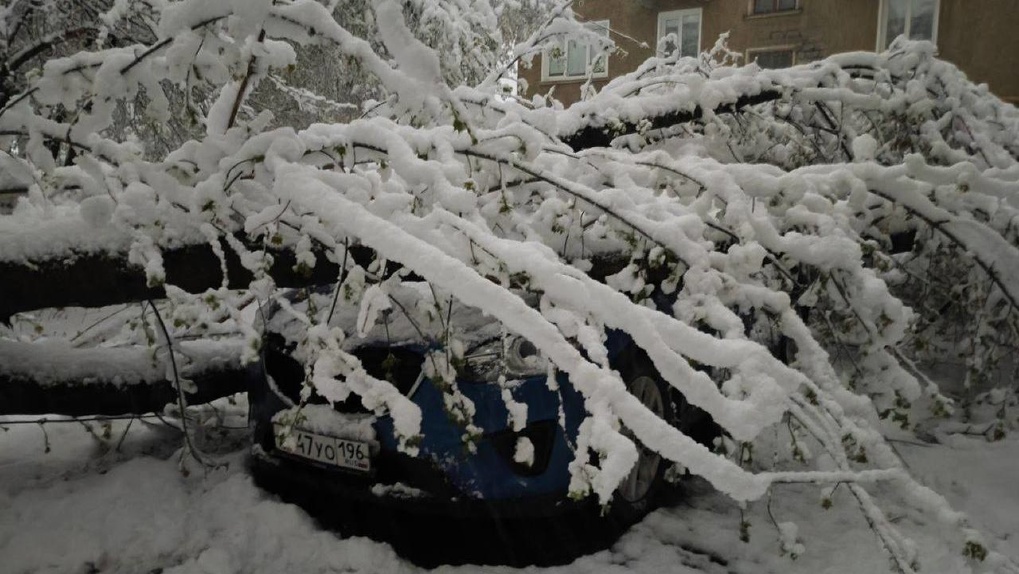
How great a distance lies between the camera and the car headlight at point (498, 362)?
249 centimetres

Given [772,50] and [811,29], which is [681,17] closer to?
[772,50]

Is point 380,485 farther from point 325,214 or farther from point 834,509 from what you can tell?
point 834,509

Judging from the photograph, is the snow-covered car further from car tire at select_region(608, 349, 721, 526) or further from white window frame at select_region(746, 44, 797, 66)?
white window frame at select_region(746, 44, 797, 66)

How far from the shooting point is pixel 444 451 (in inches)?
97.9

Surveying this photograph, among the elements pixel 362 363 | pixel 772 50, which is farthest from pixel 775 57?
pixel 362 363

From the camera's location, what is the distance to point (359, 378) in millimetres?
1804

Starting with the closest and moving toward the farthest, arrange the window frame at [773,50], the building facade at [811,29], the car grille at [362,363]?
the car grille at [362,363] → the building facade at [811,29] → the window frame at [773,50]

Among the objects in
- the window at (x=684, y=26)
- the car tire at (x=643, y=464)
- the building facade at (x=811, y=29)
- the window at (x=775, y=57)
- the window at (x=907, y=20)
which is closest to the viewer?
the car tire at (x=643, y=464)

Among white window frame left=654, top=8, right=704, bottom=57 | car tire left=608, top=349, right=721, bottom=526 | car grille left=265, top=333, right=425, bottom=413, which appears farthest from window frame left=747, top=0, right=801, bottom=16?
car grille left=265, top=333, right=425, bottom=413

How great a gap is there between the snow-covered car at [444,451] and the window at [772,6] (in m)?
16.4

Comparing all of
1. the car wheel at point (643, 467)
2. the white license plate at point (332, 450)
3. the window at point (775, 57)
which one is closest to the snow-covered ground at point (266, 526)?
the car wheel at point (643, 467)

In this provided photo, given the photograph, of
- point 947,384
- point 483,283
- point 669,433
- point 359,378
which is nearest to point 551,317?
point 483,283

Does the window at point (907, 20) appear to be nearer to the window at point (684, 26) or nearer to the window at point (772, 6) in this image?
the window at point (772, 6)

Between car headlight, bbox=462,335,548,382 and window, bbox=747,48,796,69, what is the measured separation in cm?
1593
